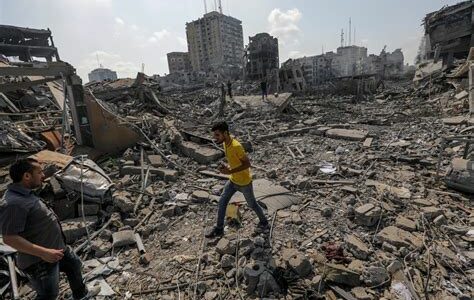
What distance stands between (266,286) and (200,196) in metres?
2.81

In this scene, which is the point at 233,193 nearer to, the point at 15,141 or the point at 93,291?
the point at 93,291

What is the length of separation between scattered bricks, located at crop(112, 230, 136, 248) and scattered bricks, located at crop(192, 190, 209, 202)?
1.53m

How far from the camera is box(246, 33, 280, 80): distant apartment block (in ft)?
140

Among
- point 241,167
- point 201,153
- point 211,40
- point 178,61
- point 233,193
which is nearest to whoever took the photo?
point 241,167

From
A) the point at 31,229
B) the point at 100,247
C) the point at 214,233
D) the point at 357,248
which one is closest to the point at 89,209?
the point at 100,247

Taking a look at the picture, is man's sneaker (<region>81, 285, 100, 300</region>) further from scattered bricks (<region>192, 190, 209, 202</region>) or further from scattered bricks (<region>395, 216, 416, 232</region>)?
scattered bricks (<region>395, 216, 416, 232</region>)

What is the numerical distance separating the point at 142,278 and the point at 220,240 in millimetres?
1151

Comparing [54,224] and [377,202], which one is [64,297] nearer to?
[54,224]

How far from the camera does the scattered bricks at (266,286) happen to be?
3.09 m

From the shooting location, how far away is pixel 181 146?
9195 millimetres

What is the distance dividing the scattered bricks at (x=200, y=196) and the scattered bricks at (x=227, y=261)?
2047 mm

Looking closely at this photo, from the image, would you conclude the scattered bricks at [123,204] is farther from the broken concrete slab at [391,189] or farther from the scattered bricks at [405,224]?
the broken concrete slab at [391,189]

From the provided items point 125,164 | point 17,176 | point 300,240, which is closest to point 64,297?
point 17,176

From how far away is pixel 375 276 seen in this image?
3152 mm
